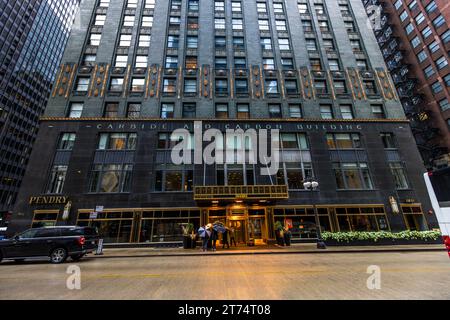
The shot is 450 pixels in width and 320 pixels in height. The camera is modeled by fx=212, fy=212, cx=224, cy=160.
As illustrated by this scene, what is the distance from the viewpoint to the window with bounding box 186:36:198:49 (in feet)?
95.9

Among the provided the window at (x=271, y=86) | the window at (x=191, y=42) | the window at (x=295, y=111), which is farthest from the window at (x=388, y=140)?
the window at (x=191, y=42)

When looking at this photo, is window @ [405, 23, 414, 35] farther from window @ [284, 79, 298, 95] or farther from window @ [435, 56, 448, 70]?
window @ [284, 79, 298, 95]

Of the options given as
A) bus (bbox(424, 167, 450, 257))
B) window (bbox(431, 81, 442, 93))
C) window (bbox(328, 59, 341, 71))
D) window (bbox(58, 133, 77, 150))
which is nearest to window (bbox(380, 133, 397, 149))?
window (bbox(328, 59, 341, 71))

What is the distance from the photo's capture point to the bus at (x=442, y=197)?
6750 millimetres

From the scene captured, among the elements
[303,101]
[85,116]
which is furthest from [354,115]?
[85,116]

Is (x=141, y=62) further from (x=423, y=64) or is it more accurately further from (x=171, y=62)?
(x=423, y=64)

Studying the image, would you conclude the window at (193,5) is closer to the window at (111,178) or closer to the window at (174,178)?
the window at (174,178)

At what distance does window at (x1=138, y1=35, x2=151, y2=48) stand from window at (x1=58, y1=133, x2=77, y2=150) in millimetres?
14845

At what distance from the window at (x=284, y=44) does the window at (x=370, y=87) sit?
36.6 feet

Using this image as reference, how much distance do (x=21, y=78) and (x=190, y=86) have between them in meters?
75.2

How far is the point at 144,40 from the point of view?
94.6 feet

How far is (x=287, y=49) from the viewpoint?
97.3 ft

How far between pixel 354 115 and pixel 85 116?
103 ft
